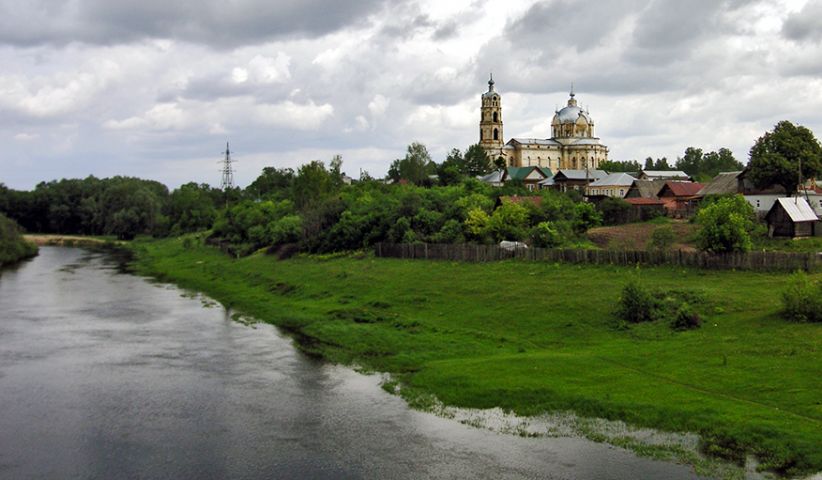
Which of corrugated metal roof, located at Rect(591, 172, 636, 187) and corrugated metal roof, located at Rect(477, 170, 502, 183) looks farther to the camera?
corrugated metal roof, located at Rect(477, 170, 502, 183)

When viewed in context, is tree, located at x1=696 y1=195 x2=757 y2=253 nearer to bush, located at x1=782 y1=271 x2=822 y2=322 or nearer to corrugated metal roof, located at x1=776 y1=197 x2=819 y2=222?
corrugated metal roof, located at x1=776 y1=197 x2=819 y2=222

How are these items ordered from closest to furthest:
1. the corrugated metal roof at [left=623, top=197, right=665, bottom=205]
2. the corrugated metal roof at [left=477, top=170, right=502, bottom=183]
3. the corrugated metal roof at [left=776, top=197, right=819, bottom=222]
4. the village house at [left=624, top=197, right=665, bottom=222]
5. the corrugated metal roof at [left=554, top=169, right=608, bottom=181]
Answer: the corrugated metal roof at [left=776, top=197, right=819, bottom=222], the village house at [left=624, top=197, right=665, bottom=222], the corrugated metal roof at [left=623, top=197, right=665, bottom=205], the corrugated metal roof at [left=554, top=169, right=608, bottom=181], the corrugated metal roof at [left=477, top=170, right=502, bottom=183]

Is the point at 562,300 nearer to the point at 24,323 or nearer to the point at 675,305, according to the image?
the point at 675,305

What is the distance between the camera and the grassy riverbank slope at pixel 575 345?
30.5 metres

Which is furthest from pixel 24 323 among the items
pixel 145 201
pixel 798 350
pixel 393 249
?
pixel 145 201

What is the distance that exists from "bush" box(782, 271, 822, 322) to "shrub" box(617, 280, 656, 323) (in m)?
6.74

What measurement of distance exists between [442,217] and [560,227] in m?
14.4

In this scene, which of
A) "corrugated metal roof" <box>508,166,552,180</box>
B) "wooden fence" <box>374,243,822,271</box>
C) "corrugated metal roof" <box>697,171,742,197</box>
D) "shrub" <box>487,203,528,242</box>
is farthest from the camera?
"corrugated metal roof" <box>508,166,552,180</box>

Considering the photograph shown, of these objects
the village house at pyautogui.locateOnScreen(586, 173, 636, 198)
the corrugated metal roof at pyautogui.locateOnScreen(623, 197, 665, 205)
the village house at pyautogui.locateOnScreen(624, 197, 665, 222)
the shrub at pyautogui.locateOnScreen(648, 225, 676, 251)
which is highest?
the village house at pyautogui.locateOnScreen(586, 173, 636, 198)

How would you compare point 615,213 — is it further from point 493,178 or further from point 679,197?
point 493,178

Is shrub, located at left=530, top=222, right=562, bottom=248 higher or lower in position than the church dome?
lower

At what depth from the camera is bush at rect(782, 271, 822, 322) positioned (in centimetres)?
3919

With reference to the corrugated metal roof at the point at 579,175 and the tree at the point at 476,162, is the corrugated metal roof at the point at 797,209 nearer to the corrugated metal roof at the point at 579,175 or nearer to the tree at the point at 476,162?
the corrugated metal roof at the point at 579,175

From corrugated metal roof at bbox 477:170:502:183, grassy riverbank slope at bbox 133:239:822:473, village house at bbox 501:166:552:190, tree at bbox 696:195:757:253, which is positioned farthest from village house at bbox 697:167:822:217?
corrugated metal roof at bbox 477:170:502:183
